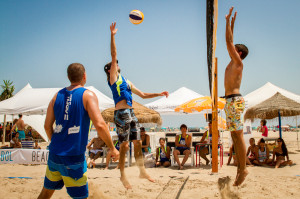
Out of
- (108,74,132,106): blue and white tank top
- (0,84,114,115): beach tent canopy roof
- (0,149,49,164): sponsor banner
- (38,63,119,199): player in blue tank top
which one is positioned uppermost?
(0,84,114,115): beach tent canopy roof

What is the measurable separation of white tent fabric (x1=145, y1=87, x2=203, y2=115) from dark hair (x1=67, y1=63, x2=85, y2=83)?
979 cm

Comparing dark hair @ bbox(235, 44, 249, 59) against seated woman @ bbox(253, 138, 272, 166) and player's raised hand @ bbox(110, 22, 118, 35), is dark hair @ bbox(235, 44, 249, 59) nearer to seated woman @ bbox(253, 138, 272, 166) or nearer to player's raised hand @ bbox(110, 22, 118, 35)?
player's raised hand @ bbox(110, 22, 118, 35)

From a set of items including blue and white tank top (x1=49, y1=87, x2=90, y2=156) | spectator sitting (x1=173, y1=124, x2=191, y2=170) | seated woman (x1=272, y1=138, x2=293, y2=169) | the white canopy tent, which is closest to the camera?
blue and white tank top (x1=49, y1=87, x2=90, y2=156)

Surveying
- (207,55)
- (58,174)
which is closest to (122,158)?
(58,174)

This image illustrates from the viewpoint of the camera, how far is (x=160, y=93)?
4164 mm

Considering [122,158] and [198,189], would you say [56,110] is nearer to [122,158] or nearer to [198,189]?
[122,158]

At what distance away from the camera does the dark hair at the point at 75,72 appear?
233cm

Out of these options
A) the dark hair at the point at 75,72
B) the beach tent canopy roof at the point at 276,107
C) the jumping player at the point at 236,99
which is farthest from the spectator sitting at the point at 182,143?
the dark hair at the point at 75,72

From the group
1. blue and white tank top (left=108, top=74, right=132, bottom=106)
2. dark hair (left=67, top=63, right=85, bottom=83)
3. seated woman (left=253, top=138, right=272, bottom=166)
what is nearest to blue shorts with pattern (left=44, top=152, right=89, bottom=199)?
dark hair (left=67, top=63, right=85, bottom=83)

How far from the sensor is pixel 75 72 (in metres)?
2.34

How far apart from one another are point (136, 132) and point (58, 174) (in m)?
1.58

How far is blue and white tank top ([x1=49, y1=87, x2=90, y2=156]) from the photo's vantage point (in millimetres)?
2111

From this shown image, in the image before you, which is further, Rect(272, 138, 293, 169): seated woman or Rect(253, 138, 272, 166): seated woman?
Rect(253, 138, 272, 166): seated woman

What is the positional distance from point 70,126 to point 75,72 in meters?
0.52
